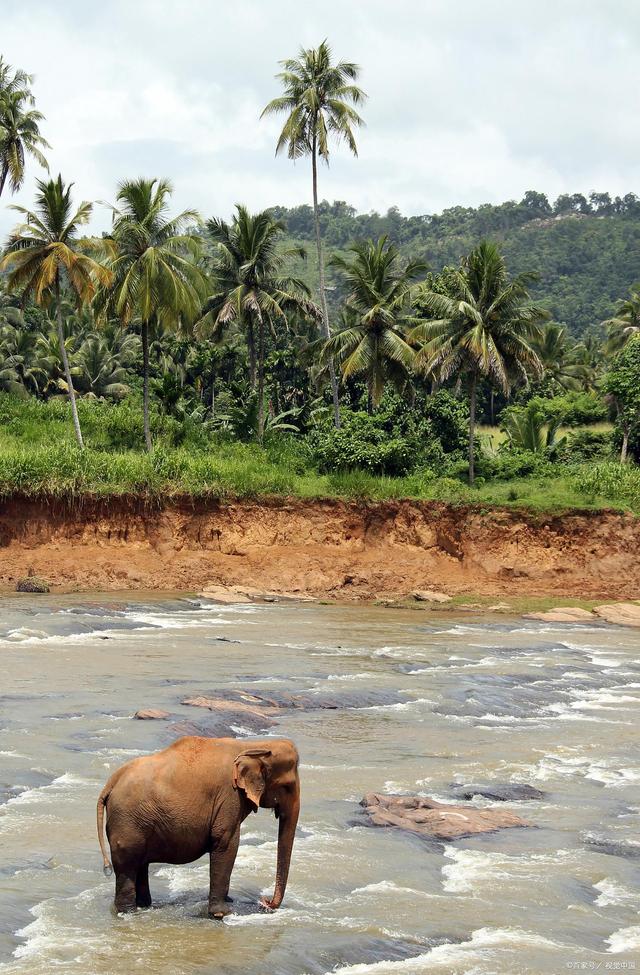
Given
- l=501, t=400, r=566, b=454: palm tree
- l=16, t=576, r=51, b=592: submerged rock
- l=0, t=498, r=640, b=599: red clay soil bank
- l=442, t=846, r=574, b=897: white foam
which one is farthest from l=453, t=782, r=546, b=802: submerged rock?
l=501, t=400, r=566, b=454: palm tree

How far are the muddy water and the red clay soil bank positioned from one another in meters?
9.11

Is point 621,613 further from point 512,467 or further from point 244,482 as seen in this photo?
point 244,482

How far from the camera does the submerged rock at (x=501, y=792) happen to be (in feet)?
37.9

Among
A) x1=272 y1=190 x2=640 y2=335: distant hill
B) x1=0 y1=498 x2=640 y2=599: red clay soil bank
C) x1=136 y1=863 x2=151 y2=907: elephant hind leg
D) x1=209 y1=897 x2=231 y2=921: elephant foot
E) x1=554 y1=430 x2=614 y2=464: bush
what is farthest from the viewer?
x1=272 y1=190 x2=640 y2=335: distant hill

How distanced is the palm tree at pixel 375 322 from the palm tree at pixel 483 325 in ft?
6.20

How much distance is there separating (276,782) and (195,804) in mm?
560

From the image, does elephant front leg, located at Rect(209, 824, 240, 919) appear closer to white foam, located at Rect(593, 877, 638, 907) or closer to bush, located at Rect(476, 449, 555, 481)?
white foam, located at Rect(593, 877, 638, 907)

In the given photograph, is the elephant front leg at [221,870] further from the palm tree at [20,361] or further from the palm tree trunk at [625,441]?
the palm tree at [20,361]

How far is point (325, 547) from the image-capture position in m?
33.6

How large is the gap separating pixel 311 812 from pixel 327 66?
34964 millimetres

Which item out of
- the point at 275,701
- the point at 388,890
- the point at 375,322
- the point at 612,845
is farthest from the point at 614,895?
the point at 375,322

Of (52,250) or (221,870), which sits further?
(52,250)

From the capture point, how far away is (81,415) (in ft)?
132

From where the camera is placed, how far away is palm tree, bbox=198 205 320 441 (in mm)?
39062
